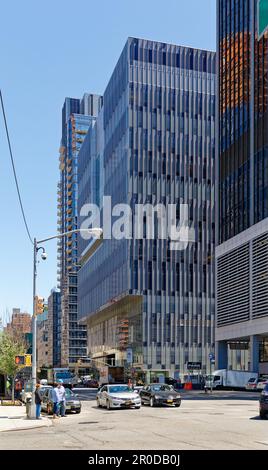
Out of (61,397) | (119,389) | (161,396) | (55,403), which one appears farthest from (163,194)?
(55,403)

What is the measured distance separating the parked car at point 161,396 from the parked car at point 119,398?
7.31 ft

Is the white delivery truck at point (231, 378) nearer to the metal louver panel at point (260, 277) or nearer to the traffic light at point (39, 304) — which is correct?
the metal louver panel at point (260, 277)

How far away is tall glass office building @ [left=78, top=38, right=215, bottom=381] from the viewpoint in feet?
366

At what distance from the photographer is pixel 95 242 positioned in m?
141

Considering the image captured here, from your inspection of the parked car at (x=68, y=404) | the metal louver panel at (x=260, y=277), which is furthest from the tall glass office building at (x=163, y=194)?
the parked car at (x=68, y=404)

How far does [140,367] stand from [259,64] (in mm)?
54682

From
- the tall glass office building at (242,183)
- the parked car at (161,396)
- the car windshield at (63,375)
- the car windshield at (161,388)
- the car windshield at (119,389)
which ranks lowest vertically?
the car windshield at (63,375)

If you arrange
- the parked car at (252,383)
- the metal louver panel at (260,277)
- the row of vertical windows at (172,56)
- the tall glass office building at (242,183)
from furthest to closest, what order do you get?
1. the row of vertical windows at (172,56)
2. the tall glass office building at (242,183)
3. the metal louver panel at (260,277)
4. the parked car at (252,383)

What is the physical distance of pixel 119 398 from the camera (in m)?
38.2

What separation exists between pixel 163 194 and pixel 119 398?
78.5 meters

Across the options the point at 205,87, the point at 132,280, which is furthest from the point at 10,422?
the point at 205,87

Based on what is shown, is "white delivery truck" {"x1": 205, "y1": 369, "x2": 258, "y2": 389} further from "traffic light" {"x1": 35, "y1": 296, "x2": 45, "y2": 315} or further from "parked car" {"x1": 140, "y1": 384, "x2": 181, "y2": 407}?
"traffic light" {"x1": 35, "y1": 296, "x2": 45, "y2": 315}

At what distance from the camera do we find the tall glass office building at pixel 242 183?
72.2 m
